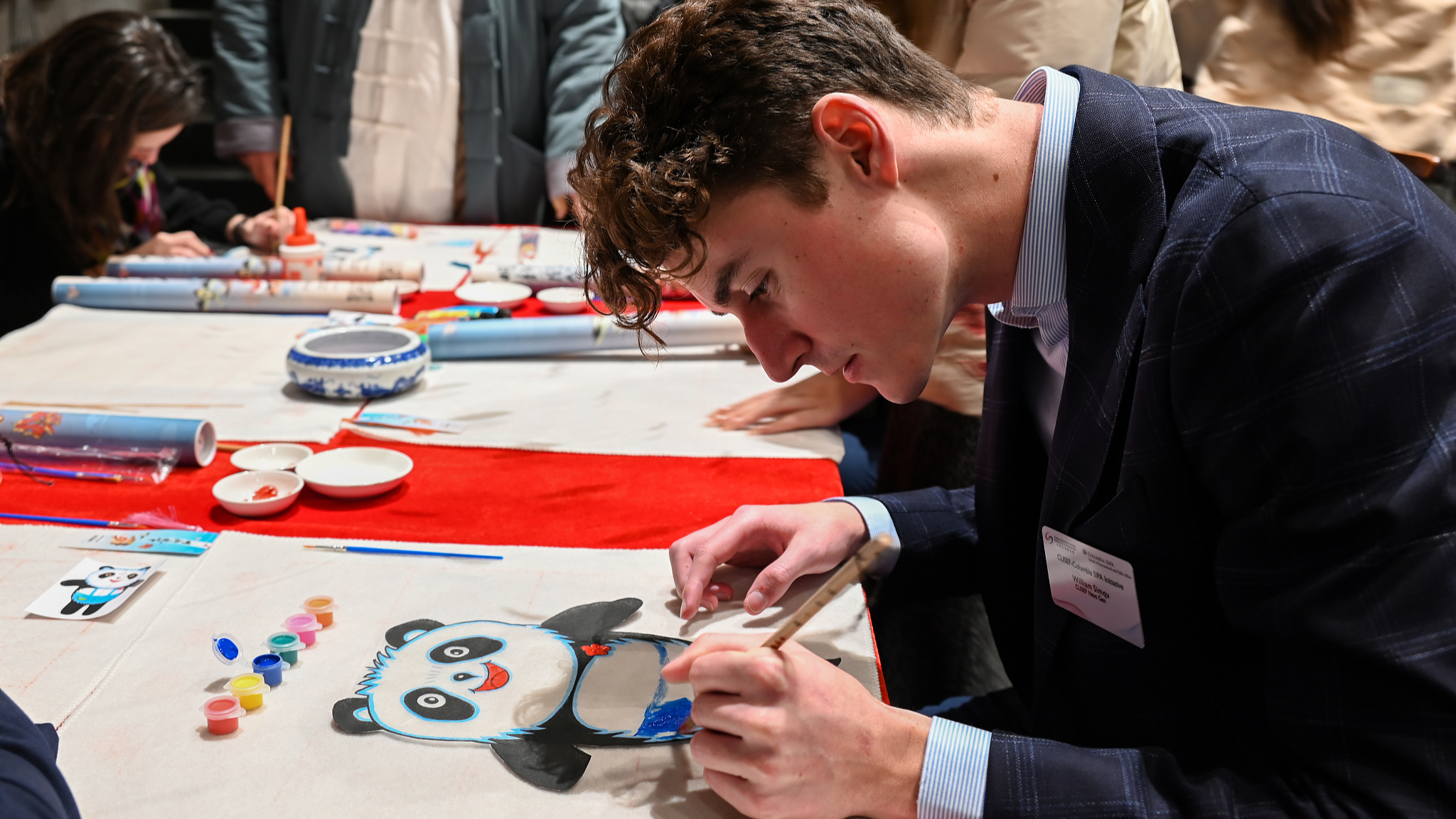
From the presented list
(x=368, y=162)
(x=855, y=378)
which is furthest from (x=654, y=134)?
(x=368, y=162)

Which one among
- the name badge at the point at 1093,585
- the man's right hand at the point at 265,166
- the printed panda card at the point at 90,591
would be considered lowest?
the man's right hand at the point at 265,166

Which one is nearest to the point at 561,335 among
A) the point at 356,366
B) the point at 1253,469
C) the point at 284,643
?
the point at 356,366

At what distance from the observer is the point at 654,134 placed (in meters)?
0.96

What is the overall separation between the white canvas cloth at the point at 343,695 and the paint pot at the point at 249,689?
1 cm

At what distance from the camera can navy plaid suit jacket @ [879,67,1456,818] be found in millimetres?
690

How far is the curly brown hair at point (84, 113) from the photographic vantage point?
7.82 feet

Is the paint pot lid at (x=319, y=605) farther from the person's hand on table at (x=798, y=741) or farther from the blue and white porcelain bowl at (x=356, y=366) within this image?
the blue and white porcelain bowl at (x=356, y=366)

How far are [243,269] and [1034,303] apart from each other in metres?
1.87

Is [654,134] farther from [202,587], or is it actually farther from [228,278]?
[228,278]

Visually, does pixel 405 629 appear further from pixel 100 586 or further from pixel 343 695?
pixel 100 586

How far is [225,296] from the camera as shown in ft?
6.96

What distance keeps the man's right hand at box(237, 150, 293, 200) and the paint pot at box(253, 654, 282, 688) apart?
9.51 feet

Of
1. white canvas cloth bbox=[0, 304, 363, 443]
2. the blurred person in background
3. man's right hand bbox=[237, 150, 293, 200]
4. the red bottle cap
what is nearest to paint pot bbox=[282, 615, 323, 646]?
white canvas cloth bbox=[0, 304, 363, 443]

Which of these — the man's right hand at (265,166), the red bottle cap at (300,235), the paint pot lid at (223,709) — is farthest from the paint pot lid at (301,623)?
the man's right hand at (265,166)
